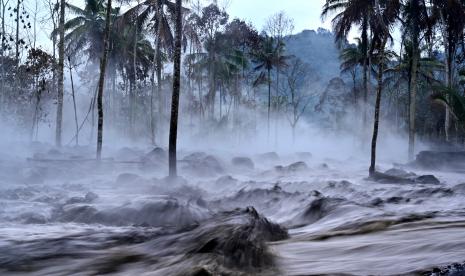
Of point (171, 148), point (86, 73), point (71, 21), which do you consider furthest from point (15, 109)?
point (171, 148)

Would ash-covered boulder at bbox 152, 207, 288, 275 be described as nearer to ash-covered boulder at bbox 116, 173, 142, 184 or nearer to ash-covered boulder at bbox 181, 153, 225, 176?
ash-covered boulder at bbox 116, 173, 142, 184

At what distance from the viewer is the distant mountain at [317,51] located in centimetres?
13525

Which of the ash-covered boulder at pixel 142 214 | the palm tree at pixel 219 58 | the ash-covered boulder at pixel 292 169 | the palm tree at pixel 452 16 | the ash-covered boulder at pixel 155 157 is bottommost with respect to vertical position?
the ash-covered boulder at pixel 142 214

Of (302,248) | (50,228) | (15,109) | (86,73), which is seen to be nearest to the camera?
(302,248)

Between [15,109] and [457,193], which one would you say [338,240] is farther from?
[15,109]

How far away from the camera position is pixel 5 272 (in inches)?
186

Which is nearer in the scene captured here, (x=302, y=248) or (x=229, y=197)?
(x=302, y=248)

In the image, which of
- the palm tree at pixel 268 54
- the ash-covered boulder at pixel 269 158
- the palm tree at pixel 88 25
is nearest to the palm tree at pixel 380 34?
the ash-covered boulder at pixel 269 158

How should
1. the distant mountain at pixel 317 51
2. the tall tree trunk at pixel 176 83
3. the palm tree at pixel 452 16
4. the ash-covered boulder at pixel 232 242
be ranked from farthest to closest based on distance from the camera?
the distant mountain at pixel 317 51, the palm tree at pixel 452 16, the tall tree trunk at pixel 176 83, the ash-covered boulder at pixel 232 242

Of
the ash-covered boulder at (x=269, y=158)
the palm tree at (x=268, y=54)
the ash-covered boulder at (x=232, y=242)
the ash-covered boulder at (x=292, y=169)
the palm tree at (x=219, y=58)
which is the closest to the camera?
the ash-covered boulder at (x=232, y=242)

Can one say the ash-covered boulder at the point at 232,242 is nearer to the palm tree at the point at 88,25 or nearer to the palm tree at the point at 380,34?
the palm tree at the point at 380,34

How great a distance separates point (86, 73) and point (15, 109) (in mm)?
12759

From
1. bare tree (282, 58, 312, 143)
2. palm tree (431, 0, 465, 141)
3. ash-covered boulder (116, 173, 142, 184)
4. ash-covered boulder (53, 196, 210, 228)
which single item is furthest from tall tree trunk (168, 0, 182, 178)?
bare tree (282, 58, 312, 143)

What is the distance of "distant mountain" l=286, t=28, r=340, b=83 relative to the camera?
135m
